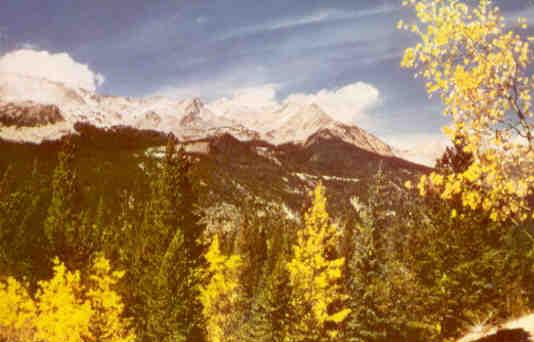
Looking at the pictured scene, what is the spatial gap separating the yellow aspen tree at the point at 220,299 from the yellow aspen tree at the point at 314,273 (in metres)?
10.4

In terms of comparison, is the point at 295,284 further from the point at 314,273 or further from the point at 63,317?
the point at 63,317

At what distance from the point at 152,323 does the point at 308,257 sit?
38.8 feet

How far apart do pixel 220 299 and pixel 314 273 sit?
89.6ft

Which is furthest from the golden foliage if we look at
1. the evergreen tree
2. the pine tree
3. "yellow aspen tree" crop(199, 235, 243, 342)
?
the pine tree

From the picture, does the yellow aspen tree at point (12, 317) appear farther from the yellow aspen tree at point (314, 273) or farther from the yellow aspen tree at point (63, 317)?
the yellow aspen tree at point (314, 273)

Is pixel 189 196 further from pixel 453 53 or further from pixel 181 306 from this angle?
pixel 453 53

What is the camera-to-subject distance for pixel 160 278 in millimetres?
30031

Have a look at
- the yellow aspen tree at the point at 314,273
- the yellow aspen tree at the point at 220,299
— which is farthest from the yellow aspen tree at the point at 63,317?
the yellow aspen tree at the point at 314,273

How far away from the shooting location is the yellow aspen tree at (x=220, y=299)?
38406 millimetres

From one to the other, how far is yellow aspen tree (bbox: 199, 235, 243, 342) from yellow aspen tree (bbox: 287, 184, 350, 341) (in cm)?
1039

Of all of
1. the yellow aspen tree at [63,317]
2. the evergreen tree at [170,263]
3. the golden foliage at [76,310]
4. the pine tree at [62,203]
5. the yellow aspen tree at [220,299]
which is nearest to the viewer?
the yellow aspen tree at [63,317]

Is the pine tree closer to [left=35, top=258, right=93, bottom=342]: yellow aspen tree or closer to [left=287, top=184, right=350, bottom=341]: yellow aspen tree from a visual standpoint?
[left=35, top=258, right=93, bottom=342]: yellow aspen tree

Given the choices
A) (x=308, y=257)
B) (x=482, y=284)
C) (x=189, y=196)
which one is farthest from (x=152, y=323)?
(x=482, y=284)

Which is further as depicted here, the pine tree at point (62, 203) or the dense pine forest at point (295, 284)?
the pine tree at point (62, 203)
